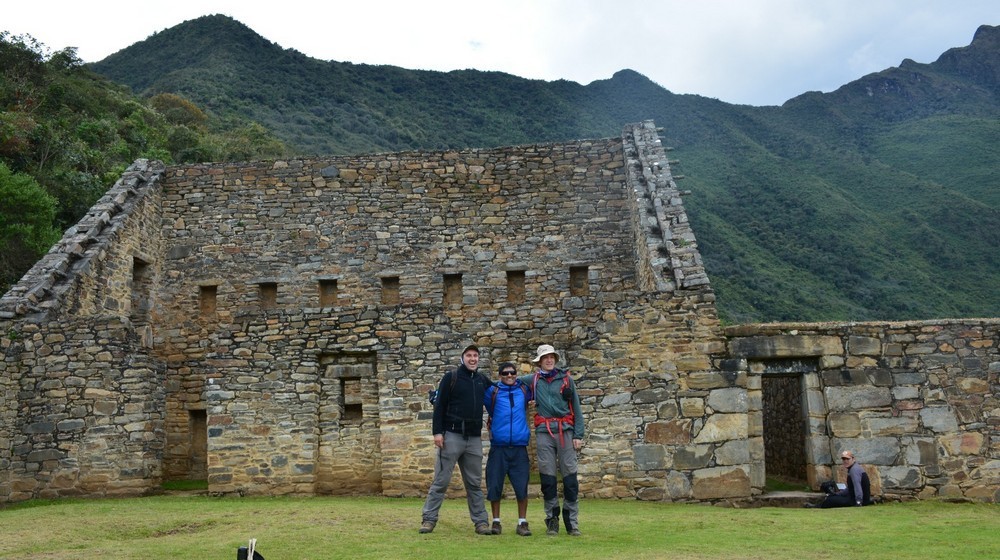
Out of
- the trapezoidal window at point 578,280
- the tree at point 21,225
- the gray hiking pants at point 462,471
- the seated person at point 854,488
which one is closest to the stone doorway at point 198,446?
the tree at point 21,225

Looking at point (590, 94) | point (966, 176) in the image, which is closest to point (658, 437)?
point (966, 176)

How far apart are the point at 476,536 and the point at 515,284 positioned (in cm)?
1034

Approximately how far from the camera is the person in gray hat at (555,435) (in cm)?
873

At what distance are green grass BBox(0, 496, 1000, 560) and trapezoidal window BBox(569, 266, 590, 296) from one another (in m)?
7.04

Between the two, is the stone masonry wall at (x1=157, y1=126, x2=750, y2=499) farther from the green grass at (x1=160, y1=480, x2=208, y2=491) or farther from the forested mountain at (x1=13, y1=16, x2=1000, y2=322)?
the forested mountain at (x1=13, y1=16, x2=1000, y2=322)

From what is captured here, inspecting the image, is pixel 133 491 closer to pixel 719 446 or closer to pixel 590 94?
pixel 719 446

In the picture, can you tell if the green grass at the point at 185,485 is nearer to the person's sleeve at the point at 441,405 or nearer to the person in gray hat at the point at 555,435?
the person's sleeve at the point at 441,405

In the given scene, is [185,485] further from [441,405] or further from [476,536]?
[476,536]

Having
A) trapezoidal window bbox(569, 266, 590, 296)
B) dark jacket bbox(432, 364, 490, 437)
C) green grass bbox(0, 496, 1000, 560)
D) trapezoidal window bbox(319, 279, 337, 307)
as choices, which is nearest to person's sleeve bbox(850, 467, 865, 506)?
green grass bbox(0, 496, 1000, 560)

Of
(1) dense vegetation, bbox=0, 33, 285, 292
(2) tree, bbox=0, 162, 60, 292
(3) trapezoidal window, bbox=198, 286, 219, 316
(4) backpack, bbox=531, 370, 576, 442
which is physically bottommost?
(4) backpack, bbox=531, 370, 576, 442

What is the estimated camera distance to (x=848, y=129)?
65.3 meters

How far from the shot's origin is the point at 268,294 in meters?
19.3

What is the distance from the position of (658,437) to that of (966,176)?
50252mm

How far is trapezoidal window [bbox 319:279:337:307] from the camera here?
62.7 feet
